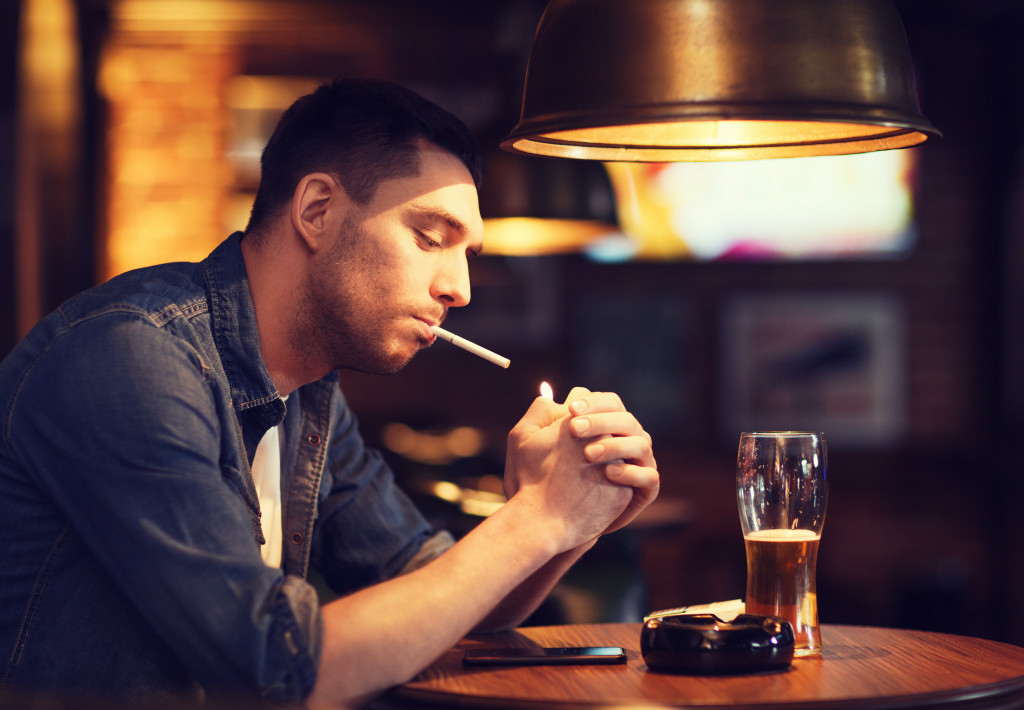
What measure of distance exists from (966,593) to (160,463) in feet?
16.1

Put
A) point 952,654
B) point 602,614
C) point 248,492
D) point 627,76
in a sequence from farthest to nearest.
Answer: point 602,614 < point 248,492 < point 952,654 < point 627,76

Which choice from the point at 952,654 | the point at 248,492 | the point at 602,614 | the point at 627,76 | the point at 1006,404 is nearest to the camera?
the point at 627,76

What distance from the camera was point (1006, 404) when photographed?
16.8 feet

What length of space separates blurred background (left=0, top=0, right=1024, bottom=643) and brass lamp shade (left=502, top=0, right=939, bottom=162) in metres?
3.94

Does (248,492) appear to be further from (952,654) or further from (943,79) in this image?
(943,79)

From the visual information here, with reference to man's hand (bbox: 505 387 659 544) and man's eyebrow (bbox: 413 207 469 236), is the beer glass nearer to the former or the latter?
man's hand (bbox: 505 387 659 544)

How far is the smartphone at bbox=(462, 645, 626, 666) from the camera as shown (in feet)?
4.01

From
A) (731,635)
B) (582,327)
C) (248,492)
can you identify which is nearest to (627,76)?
(731,635)

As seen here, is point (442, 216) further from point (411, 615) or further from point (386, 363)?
point (411, 615)

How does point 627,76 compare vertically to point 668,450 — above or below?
above

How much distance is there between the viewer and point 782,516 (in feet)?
4.31

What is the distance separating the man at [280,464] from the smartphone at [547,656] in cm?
8

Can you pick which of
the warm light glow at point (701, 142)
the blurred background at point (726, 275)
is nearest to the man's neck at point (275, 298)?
the warm light glow at point (701, 142)

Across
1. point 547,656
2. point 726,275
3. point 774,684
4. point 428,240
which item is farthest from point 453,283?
point 726,275
